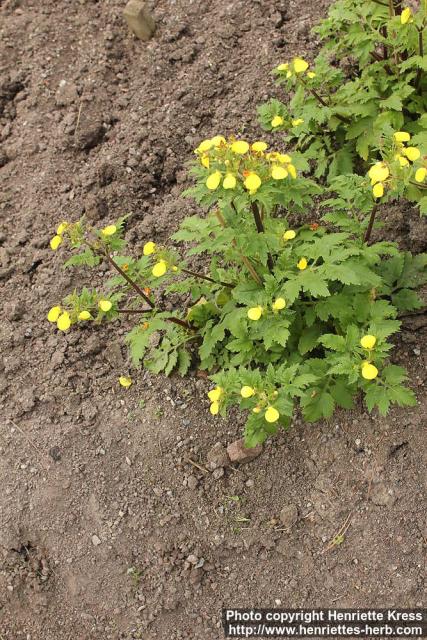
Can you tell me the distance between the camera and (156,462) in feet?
11.7

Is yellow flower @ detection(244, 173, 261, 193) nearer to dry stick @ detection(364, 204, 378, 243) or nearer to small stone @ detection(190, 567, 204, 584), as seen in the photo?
dry stick @ detection(364, 204, 378, 243)

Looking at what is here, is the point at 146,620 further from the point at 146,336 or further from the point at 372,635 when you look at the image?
the point at 146,336

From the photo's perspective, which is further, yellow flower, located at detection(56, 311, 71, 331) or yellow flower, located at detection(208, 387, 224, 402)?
yellow flower, located at detection(56, 311, 71, 331)

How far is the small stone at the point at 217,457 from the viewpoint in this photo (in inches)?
137

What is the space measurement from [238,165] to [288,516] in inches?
72.6

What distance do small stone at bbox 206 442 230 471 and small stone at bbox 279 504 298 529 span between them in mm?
416

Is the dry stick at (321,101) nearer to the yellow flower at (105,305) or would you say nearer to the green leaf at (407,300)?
the green leaf at (407,300)

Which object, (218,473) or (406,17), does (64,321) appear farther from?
(406,17)

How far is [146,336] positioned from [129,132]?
2028 mm

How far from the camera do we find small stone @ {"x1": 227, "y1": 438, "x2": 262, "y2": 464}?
346 cm

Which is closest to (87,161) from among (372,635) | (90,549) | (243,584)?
(90,549)

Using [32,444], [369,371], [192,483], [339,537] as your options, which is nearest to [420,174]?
[369,371]

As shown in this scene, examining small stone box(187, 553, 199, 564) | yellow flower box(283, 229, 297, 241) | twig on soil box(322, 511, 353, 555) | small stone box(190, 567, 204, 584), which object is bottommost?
twig on soil box(322, 511, 353, 555)

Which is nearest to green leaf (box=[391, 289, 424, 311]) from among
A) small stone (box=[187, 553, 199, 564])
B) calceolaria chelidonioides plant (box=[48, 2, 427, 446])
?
calceolaria chelidonioides plant (box=[48, 2, 427, 446])
